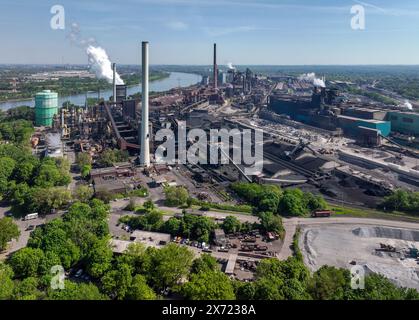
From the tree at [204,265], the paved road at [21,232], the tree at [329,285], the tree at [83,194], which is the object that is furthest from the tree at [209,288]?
the tree at [83,194]

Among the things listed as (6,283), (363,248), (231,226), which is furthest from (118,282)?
(363,248)

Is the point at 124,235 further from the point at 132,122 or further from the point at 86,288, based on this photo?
the point at 132,122

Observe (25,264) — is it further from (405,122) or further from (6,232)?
(405,122)

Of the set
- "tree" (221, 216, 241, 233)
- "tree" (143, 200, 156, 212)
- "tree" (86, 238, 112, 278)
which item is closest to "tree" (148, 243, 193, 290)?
"tree" (86, 238, 112, 278)

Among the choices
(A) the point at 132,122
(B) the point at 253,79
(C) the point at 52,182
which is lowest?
(C) the point at 52,182

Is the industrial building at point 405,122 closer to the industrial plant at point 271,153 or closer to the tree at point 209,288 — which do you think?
the industrial plant at point 271,153

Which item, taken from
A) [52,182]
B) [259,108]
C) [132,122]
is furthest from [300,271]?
[259,108]
